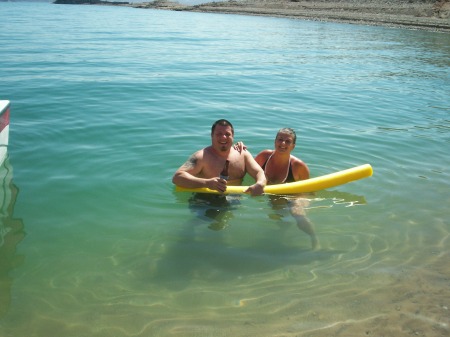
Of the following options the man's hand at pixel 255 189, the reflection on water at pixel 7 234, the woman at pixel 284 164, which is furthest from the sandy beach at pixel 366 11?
the reflection on water at pixel 7 234

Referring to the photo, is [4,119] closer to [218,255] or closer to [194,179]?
[194,179]

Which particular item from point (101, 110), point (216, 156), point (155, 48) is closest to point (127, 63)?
point (155, 48)

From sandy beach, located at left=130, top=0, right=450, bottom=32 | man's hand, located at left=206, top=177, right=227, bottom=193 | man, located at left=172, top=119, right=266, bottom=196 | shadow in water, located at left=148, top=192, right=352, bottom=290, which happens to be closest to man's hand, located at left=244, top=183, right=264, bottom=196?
man, located at left=172, top=119, right=266, bottom=196

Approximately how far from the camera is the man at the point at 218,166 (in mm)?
4797

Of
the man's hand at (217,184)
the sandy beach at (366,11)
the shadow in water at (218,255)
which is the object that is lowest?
the shadow in water at (218,255)

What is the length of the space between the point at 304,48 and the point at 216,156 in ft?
61.9

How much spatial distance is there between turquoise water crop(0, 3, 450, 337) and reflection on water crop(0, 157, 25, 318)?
22 millimetres

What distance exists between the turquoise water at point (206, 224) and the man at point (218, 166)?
395mm

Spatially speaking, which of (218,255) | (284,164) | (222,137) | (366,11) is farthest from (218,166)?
(366,11)

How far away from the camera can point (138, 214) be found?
16.8 ft

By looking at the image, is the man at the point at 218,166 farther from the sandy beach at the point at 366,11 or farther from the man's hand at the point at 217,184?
the sandy beach at the point at 366,11

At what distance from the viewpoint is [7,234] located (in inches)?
179

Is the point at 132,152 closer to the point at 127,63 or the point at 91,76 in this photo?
the point at 91,76

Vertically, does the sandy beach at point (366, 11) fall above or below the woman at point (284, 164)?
above
